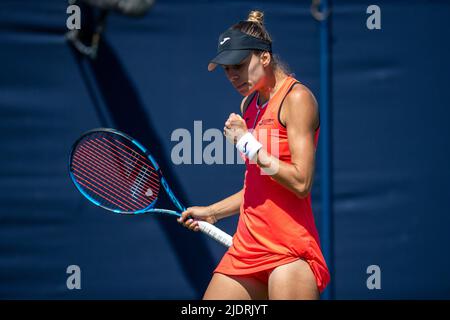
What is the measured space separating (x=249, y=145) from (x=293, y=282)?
485mm

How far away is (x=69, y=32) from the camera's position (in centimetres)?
368

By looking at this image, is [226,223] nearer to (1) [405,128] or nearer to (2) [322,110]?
(2) [322,110]

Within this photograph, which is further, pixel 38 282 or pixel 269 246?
pixel 38 282

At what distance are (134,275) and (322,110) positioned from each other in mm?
1331

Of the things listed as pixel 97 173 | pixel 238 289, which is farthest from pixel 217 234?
pixel 97 173

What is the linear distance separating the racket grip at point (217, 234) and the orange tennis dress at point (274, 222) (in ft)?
0.61

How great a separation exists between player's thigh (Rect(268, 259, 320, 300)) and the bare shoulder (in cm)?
49

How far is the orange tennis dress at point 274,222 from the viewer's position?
2.43 meters

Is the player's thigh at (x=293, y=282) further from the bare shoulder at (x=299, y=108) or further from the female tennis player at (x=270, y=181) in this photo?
the bare shoulder at (x=299, y=108)

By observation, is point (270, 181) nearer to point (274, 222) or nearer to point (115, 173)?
point (274, 222)

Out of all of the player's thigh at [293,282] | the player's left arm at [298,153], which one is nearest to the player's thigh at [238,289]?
the player's thigh at [293,282]

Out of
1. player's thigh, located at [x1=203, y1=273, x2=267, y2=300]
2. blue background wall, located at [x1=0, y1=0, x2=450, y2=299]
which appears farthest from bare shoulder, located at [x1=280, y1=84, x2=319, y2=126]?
blue background wall, located at [x1=0, y1=0, x2=450, y2=299]

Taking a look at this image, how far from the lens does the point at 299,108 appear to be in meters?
2.37
